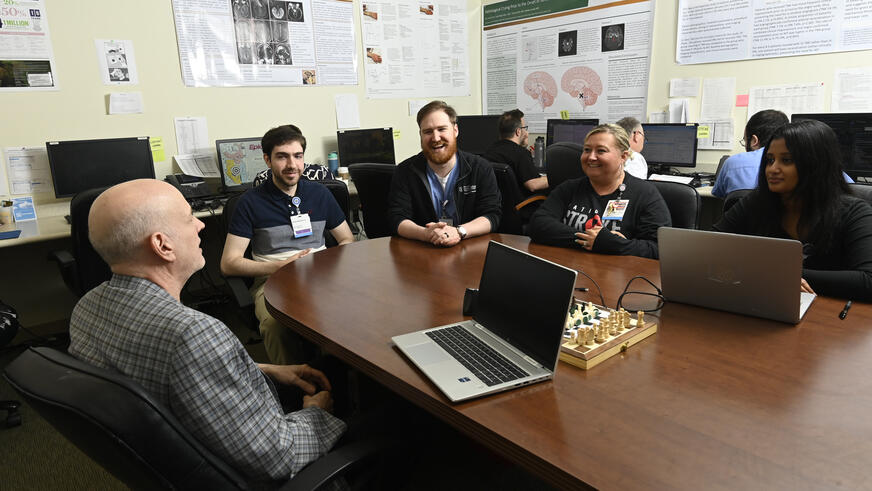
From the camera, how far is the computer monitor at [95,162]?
3.35m

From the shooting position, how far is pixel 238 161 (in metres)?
3.98

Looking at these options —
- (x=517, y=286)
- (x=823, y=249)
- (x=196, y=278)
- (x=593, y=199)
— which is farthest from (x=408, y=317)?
(x=196, y=278)

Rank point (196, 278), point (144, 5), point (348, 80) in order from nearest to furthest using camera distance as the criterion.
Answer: point (144, 5), point (196, 278), point (348, 80)

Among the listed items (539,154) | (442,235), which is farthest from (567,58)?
(442,235)

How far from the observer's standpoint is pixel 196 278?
13.9ft

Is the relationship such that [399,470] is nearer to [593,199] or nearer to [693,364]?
[693,364]

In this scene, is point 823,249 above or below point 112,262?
below

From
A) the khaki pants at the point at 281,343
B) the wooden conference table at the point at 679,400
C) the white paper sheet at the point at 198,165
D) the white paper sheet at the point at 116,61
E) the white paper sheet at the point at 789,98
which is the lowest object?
the khaki pants at the point at 281,343

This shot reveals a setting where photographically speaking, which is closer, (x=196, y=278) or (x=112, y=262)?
(x=112, y=262)

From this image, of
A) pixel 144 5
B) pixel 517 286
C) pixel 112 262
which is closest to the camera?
pixel 112 262

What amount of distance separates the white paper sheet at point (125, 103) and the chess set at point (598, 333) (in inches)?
137

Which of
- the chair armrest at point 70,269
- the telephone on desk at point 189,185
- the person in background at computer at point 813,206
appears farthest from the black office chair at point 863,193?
the telephone on desk at point 189,185

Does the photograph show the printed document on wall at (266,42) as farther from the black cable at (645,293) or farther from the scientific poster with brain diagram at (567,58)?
the black cable at (645,293)

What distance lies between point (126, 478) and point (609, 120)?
469cm
